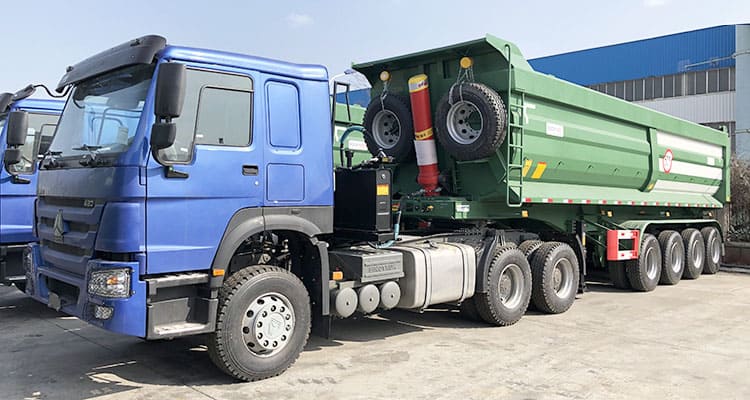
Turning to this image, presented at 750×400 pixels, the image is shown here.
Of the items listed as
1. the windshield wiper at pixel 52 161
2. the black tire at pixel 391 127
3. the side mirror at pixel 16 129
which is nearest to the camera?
the windshield wiper at pixel 52 161

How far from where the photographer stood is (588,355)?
20.5 ft

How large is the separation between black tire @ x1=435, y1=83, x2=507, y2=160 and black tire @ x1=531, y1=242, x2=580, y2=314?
1.88 meters

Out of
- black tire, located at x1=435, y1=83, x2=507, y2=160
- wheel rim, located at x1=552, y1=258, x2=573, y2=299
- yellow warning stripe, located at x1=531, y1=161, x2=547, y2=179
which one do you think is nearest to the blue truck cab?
black tire, located at x1=435, y1=83, x2=507, y2=160

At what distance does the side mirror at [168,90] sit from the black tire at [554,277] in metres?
5.57

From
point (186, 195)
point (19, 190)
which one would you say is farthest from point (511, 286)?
point (19, 190)

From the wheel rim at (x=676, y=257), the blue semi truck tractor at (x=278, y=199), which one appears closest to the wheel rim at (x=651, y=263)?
the wheel rim at (x=676, y=257)

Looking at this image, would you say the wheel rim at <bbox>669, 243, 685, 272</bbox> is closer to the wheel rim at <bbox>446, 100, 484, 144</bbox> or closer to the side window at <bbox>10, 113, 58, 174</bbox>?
the wheel rim at <bbox>446, 100, 484, 144</bbox>

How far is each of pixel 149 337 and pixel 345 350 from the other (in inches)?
94.1

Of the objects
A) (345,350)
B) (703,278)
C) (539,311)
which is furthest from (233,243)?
(703,278)

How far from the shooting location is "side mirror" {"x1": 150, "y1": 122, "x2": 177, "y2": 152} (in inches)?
173

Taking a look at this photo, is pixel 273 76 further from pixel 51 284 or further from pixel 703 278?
pixel 703 278

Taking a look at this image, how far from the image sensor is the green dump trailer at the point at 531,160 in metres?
7.47

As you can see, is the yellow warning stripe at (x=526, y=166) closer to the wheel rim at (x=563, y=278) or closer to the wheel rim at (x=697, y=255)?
the wheel rim at (x=563, y=278)

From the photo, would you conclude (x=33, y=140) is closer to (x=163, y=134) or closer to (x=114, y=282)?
(x=114, y=282)
